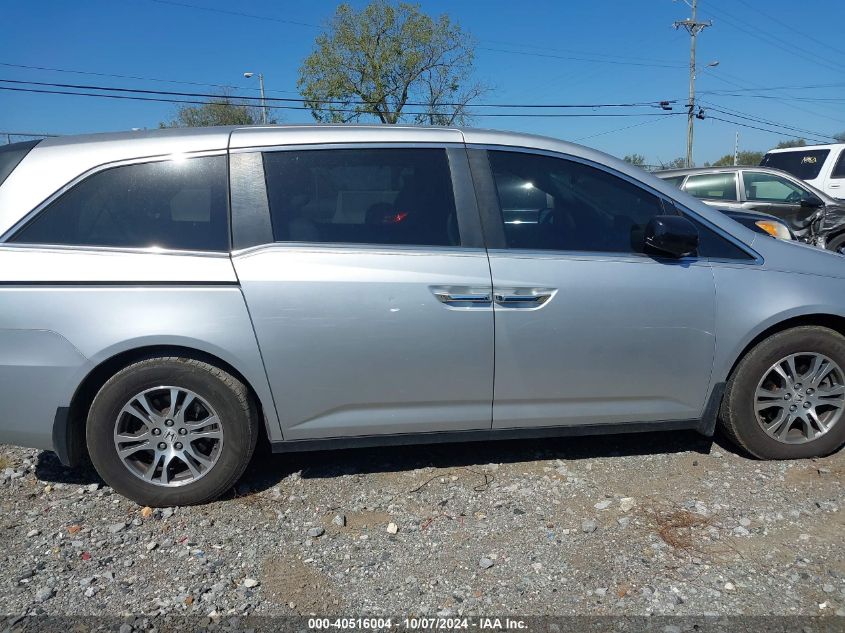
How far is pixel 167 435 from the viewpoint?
3.04m

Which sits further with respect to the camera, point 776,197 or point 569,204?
point 776,197

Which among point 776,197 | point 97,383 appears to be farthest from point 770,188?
point 97,383

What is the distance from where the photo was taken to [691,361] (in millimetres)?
3240

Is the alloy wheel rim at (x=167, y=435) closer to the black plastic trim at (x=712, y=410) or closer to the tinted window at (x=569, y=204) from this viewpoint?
the tinted window at (x=569, y=204)

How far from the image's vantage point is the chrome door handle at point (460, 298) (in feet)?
9.78

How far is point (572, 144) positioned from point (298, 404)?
76.2 inches

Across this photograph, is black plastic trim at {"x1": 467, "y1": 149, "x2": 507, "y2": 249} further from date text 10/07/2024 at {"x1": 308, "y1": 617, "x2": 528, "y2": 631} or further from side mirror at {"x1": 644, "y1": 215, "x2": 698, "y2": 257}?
date text 10/07/2024 at {"x1": 308, "y1": 617, "x2": 528, "y2": 631}

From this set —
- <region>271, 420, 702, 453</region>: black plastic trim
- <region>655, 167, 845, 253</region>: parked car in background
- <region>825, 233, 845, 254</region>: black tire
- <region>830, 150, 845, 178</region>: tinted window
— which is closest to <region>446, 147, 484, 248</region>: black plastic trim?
<region>271, 420, 702, 453</region>: black plastic trim

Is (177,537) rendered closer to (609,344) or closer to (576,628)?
(576,628)

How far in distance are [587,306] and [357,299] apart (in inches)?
43.5

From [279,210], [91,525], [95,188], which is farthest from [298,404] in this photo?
[95,188]

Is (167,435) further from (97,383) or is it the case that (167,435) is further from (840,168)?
(840,168)

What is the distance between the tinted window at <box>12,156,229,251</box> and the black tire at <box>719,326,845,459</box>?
107 inches

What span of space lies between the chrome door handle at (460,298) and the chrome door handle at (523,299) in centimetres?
5
